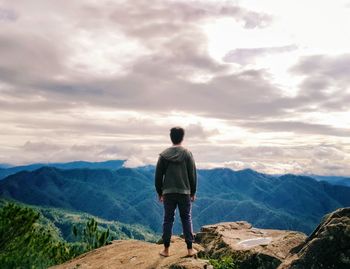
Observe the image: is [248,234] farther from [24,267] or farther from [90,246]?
[90,246]

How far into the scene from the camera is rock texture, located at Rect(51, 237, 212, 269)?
14727 millimetres

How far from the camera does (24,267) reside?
106 feet

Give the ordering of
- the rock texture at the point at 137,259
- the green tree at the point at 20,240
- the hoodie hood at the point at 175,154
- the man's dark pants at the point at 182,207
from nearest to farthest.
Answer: the rock texture at the point at 137,259, the man's dark pants at the point at 182,207, the hoodie hood at the point at 175,154, the green tree at the point at 20,240

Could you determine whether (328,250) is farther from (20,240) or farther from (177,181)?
(20,240)

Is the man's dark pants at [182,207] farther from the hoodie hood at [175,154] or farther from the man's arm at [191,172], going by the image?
the hoodie hood at [175,154]

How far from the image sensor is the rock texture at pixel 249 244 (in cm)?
1521

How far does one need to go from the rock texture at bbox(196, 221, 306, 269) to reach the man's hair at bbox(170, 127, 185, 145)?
5.51 m

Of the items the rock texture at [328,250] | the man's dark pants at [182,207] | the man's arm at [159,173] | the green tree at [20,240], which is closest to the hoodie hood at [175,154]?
the man's arm at [159,173]

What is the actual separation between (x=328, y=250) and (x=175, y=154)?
20.9 feet

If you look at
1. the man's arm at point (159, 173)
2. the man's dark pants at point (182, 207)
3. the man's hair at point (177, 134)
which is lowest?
the man's dark pants at point (182, 207)

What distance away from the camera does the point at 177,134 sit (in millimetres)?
15250

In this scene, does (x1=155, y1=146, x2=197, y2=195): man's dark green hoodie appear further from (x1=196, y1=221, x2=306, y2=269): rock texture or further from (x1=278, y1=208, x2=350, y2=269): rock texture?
(x1=278, y1=208, x2=350, y2=269): rock texture

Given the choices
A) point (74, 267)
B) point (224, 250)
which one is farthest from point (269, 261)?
point (74, 267)

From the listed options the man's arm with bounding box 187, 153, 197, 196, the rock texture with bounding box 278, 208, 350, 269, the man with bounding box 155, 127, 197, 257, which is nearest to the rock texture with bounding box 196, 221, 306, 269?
the rock texture with bounding box 278, 208, 350, 269
